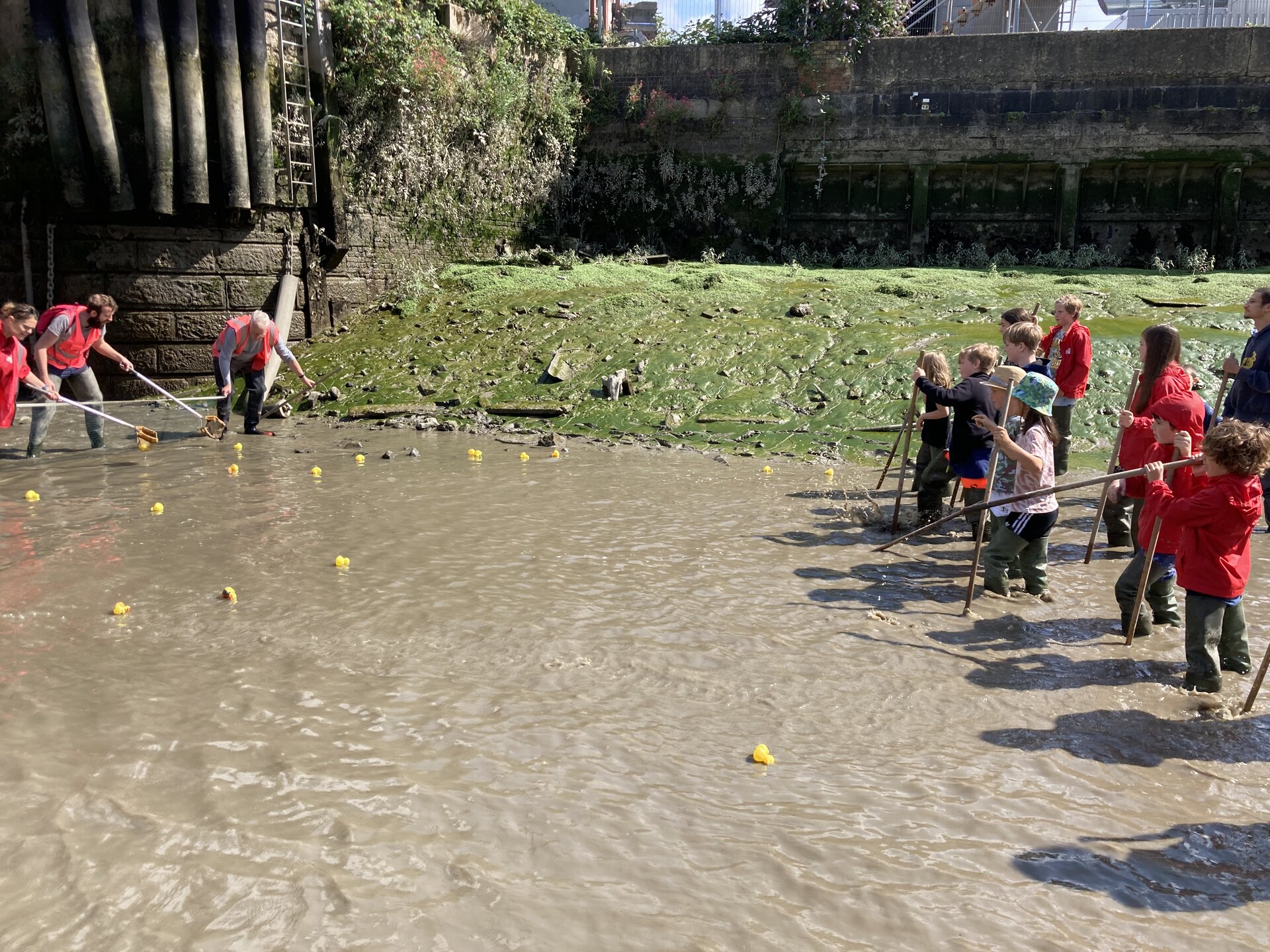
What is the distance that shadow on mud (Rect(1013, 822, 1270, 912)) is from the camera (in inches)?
135

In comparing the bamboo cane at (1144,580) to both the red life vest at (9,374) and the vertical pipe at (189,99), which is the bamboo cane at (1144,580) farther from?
the vertical pipe at (189,99)

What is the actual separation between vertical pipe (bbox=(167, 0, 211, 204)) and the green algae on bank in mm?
2919

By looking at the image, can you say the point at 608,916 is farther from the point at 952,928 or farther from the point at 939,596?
the point at 939,596

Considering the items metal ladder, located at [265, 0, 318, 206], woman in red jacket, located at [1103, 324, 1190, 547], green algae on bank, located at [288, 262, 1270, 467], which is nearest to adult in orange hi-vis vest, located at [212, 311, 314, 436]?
green algae on bank, located at [288, 262, 1270, 467]

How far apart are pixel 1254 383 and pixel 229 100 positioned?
A: 12.9m

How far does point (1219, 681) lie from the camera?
507 centimetres

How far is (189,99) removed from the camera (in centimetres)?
1349

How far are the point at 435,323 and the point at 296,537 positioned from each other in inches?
323

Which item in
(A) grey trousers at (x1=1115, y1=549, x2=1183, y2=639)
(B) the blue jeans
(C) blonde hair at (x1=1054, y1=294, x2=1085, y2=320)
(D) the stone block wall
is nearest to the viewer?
(A) grey trousers at (x1=1115, y1=549, x2=1183, y2=639)

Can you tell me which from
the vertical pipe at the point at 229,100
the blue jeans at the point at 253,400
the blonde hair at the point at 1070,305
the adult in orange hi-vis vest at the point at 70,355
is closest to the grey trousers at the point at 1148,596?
the blonde hair at the point at 1070,305

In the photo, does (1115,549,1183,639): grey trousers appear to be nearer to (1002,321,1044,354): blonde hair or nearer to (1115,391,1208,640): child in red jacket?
(1115,391,1208,640): child in red jacket

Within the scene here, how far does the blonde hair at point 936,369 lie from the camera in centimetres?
806

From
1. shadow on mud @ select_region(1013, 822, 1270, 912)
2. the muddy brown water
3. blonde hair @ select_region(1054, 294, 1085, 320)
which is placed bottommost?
shadow on mud @ select_region(1013, 822, 1270, 912)

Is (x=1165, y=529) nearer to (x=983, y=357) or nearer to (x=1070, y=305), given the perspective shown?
(x=983, y=357)
